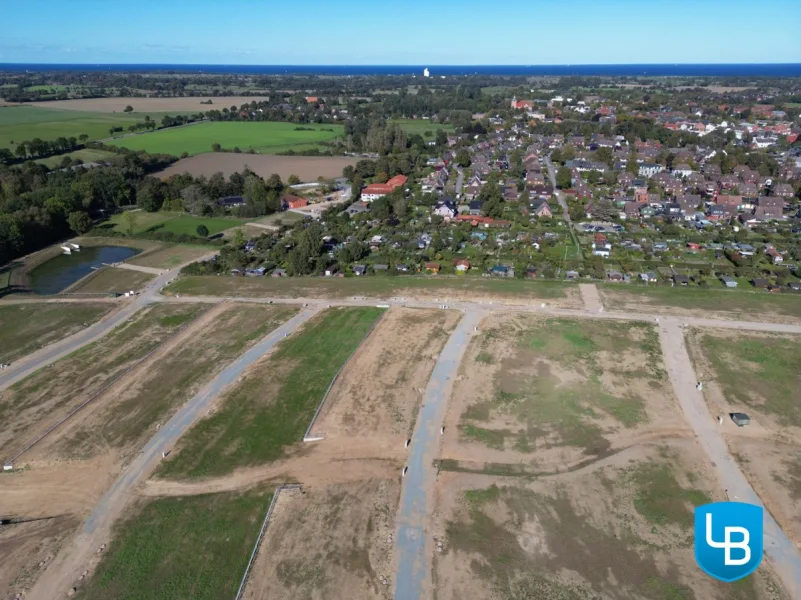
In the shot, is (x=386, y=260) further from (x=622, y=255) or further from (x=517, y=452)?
(x=517, y=452)

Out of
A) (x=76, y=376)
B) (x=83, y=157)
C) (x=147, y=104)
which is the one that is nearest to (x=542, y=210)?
(x=76, y=376)

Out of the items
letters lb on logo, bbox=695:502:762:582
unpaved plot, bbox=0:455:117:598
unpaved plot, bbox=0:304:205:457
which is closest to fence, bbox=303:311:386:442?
unpaved plot, bbox=0:455:117:598

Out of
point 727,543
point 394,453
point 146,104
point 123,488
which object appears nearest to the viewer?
point 727,543

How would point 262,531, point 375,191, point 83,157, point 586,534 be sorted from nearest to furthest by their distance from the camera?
1. point 586,534
2. point 262,531
3. point 375,191
4. point 83,157

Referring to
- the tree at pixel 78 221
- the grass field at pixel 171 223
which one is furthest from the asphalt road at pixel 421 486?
the tree at pixel 78 221

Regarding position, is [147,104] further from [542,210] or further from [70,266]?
[542,210]

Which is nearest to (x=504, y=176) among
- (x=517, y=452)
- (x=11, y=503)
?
(x=517, y=452)

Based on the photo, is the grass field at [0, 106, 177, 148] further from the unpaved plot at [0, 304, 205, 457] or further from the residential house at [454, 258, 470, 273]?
the residential house at [454, 258, 470, 273]
